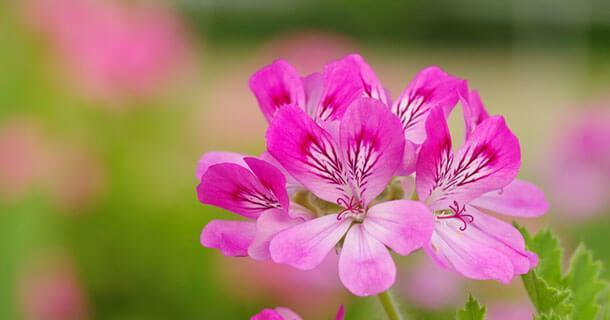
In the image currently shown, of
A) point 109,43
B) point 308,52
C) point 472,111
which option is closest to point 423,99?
point 472,111

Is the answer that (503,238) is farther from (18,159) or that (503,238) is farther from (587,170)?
(18,159)

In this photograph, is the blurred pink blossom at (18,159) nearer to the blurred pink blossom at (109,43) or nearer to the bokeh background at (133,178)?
the bokeh background at (133,178)

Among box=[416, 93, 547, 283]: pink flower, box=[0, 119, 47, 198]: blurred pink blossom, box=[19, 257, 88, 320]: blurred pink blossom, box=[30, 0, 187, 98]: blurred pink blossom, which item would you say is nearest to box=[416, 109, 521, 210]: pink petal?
box=[416, 93, 547, 283]: pink flower

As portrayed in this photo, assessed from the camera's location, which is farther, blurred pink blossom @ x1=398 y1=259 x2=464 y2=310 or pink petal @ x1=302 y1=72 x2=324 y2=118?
blurred pink blossom @ x1=398 y1=259 x2=464 y2=310

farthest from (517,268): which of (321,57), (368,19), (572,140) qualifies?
(368,19)

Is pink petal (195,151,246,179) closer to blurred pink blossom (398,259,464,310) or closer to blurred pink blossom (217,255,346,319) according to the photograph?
blurred pink blossom (398,259,464,310)

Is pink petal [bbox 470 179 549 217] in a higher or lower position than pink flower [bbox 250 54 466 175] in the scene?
A: lower

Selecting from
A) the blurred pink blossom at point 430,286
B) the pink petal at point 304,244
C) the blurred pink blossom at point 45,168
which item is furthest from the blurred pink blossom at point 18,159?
the pink petal at point 304,244
